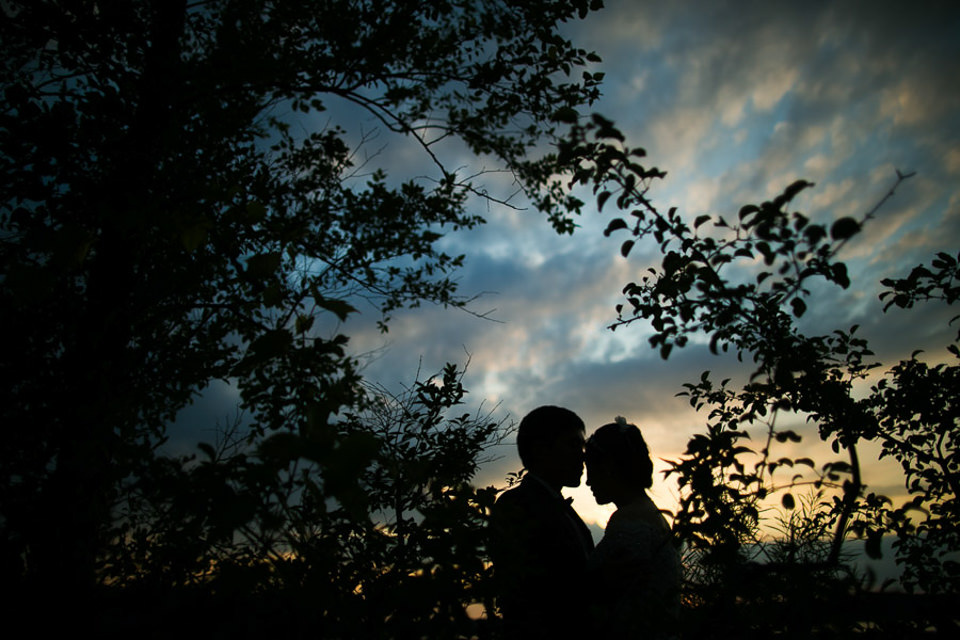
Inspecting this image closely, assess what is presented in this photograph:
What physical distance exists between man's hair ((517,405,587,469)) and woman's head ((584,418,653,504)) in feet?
0.62

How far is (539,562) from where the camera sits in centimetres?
261

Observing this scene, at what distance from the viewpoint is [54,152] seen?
11.5 feet

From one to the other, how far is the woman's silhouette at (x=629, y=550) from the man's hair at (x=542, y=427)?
7.7 inches

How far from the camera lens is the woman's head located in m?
3.21

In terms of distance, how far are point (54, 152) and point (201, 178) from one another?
1.00 meters

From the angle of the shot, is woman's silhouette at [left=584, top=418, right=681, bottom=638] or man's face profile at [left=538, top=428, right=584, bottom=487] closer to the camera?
woman's silhouette at [left=584, top=418, right=681, bottom=638]

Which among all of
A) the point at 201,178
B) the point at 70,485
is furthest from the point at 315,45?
the point at 70,485

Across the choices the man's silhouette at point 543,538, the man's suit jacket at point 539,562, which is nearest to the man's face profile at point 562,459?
the man's silhouette at point 543,538

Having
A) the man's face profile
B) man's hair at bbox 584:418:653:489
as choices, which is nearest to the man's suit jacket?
the man's face profile

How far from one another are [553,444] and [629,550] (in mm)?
857

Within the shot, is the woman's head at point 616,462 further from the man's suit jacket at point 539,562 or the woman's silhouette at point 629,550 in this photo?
the man's suit jacket at point 539,562

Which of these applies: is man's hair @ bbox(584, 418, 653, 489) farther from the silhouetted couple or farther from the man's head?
the man's head

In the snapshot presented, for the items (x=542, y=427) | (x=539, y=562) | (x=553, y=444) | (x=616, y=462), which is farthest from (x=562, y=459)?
(x=539, y=562)

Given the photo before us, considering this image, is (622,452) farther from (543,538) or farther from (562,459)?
(543,538)
